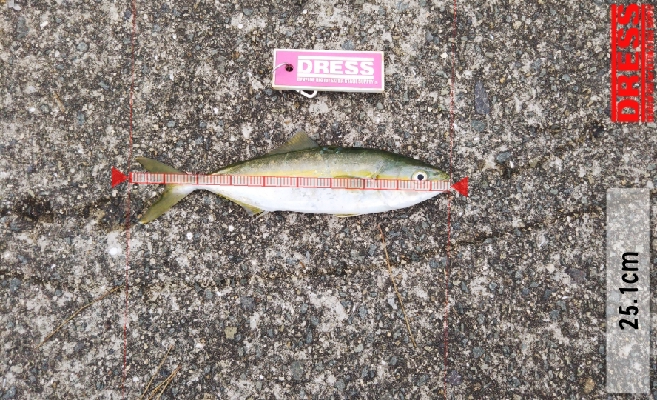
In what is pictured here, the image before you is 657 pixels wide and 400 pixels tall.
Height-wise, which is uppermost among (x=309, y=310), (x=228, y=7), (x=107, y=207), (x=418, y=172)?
(x=228, y=7)

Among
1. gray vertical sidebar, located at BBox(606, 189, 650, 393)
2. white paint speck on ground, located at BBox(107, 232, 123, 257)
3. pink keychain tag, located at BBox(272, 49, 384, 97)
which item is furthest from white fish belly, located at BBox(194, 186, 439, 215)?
gray vertical sidebar, located at BBox(606, 189, 650, 393)

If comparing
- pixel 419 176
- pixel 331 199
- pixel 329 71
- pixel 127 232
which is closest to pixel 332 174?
pixel 331 199

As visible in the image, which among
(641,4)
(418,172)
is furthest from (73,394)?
(641,4)

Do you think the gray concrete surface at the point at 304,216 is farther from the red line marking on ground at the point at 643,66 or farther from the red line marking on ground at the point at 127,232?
the red line marking on ground at the point at 643,66

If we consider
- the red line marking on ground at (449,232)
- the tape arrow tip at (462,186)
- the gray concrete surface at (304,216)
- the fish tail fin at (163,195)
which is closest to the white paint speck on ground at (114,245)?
the gray concrete surface at (304,216)

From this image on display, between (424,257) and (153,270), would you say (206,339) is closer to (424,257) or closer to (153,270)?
(153,270)

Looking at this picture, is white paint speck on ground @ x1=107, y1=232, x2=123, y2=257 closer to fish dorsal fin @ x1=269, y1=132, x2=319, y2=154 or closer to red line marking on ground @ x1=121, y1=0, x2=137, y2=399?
A: red line marking on ground @ x1=121, y1=0, x2=137, y2=399
